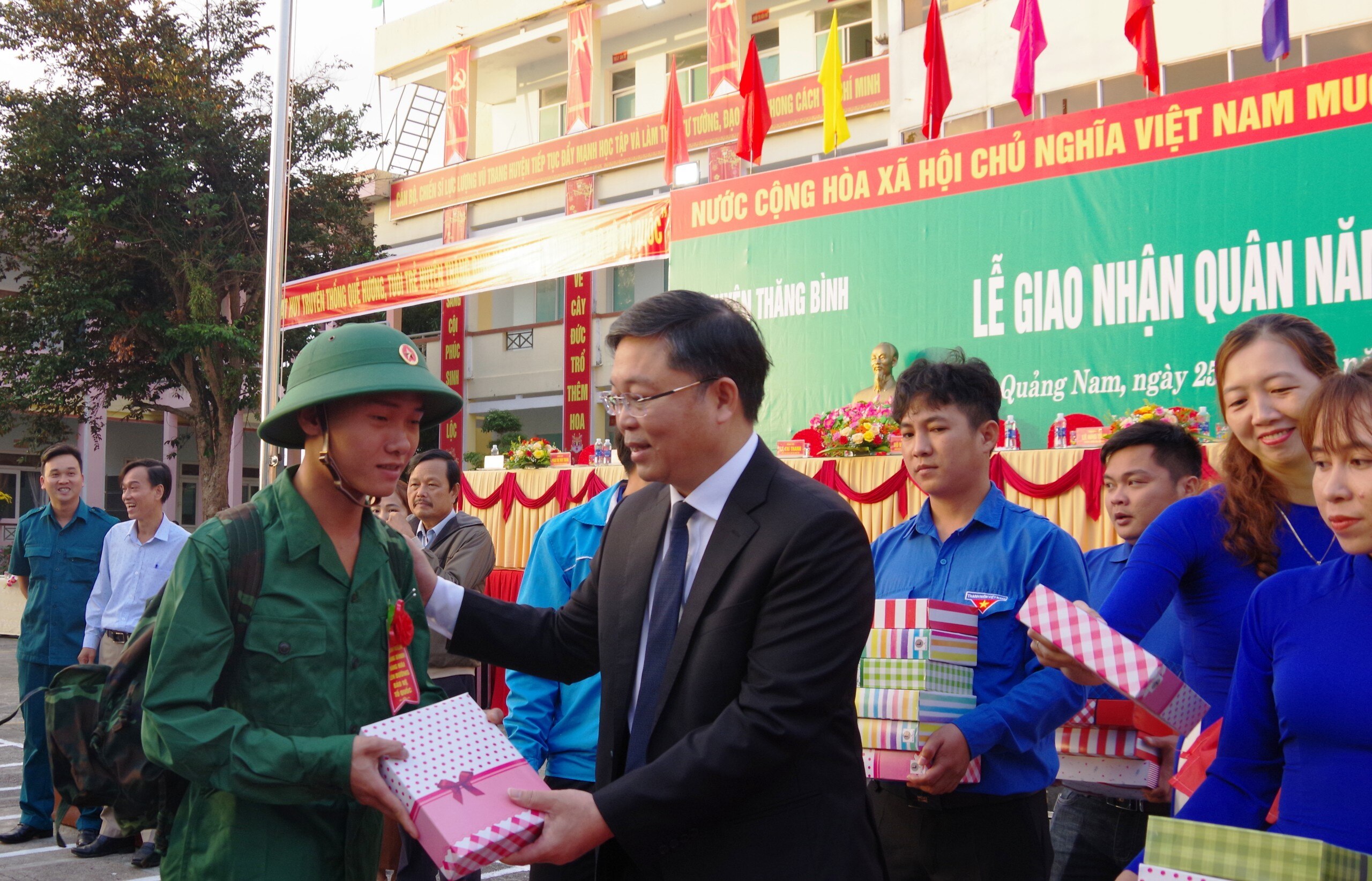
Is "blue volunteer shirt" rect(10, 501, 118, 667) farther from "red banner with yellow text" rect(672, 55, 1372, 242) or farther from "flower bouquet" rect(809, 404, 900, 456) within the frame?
"red banner with yellow text" rect(672, 55, 1372, 242)

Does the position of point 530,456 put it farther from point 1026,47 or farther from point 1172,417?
point 1172,417

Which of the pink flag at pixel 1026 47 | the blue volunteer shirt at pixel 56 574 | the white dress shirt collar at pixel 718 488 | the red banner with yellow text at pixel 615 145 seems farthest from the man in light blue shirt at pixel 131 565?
the red banner with yellow text at pixel 615 145

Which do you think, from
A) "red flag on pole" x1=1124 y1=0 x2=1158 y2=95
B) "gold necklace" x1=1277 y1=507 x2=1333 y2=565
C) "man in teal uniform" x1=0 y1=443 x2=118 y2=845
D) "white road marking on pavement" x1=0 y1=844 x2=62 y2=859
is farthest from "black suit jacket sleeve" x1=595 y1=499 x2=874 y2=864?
"red flag on pole" x1=1124 y1=0 x2=1158 y2=95

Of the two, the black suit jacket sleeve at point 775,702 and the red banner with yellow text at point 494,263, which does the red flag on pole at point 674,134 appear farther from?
the black suit jacket sleeve at point 775,702

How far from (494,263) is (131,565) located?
8.61 metres

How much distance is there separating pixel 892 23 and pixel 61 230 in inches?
676

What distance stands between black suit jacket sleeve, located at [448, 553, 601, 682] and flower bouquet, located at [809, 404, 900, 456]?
287 inches

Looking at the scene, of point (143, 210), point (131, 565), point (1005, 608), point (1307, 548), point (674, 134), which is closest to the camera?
point (1307, 548)

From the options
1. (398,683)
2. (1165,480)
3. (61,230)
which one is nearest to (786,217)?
(1165,480)

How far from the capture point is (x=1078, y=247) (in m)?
10.9

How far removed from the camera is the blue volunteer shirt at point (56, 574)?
645 cm

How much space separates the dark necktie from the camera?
6.89ft

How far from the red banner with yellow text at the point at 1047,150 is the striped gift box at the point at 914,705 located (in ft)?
28.2

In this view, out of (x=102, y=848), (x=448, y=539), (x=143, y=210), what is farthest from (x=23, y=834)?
(x=143, y=210)
